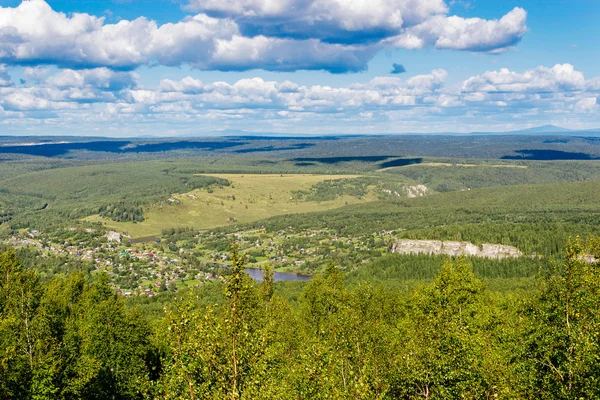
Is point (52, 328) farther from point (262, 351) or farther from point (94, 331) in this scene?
point (262, 351)

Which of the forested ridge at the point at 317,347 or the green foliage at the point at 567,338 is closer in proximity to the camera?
the forested ridge at the point at 317,347

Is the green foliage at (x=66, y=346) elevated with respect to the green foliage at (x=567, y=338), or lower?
lower

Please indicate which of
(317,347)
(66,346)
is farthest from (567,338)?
(66,346)

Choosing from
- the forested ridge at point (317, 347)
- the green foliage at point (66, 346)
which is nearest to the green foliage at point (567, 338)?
the forested ridge at point (317, 347)

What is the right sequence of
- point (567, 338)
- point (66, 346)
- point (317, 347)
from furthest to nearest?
point (66, 346)
point (567, 338)
point (317, 347)

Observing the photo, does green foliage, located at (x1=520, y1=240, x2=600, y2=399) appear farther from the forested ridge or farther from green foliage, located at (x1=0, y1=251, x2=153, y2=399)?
green foliage, located at (x1=0, y1=251, x2=153, y2=399)

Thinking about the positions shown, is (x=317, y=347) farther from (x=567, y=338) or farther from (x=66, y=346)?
(x=66, y=346)

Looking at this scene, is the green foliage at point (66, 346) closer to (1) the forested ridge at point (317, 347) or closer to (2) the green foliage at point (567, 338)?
(1) the forested ridge at point (317, 347)

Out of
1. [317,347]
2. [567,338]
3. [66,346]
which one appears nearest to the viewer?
[317,347]

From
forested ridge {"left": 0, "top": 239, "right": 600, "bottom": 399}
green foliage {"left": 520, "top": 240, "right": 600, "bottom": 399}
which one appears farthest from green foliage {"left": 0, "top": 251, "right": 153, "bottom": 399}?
green foliage {"left": 520, "top": 240, "right": 600, "bottom": 399}
